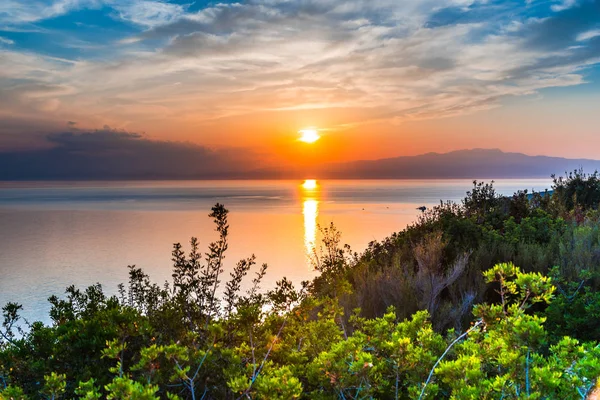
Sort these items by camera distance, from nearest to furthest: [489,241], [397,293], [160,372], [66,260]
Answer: [160,372] < [397,293] < [489,241] < [66,260]

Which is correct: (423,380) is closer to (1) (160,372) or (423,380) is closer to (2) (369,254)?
(1) (160,372)

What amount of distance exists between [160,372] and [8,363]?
1.27 meters

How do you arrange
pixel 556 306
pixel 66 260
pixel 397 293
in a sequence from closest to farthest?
pixel 556 306 → pixel 397 293 → pixel 66 260

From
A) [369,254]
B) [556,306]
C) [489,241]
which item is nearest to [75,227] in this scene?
[369,254]

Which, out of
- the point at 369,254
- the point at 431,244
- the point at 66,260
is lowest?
the point at 66,260

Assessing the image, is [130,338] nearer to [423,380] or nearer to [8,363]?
[8,363]

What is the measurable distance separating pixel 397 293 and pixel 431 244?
1405mm

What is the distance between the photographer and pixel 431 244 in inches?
303

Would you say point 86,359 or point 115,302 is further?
point 115,302

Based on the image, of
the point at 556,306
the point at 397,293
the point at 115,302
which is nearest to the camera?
the point at 115,302

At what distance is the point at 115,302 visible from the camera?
492 cm

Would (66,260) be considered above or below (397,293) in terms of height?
below

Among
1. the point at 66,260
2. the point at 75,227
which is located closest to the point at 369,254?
the point at 66,260

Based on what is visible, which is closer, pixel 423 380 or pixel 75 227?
pixel 423 380
